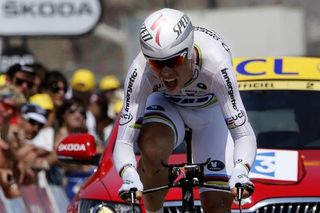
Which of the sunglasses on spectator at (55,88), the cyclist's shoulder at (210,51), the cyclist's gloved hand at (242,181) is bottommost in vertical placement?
the sunglasses on spectator at (55,88)

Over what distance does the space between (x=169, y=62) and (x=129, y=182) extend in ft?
2.23

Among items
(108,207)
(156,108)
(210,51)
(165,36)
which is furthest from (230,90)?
(108,207)

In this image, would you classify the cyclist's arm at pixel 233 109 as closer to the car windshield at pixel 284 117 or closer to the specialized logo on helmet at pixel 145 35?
the specialized logo on helmet at pixel 145 35

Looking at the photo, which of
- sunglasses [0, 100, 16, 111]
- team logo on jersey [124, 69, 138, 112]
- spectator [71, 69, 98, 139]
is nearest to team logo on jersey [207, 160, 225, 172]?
team logo on jersey [124, 69, 138, 112]

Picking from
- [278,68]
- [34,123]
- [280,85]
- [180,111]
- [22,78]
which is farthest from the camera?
[22,78]

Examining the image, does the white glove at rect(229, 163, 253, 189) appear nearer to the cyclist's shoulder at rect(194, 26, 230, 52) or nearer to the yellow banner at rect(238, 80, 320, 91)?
Result: the cyclist's shoulder at rect(194, 26, 230, 52)

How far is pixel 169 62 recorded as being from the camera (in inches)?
279

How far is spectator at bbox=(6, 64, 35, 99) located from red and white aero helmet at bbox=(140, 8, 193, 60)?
21.7 ft

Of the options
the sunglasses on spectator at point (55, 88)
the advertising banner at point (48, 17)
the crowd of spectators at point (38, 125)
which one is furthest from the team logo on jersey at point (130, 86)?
the advertising banner at point (48, 17)

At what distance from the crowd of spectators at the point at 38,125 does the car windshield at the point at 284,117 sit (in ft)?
9.69

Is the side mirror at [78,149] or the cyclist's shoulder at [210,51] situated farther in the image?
the side mirror at [78,149]

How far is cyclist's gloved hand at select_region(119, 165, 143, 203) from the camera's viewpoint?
23.4 ft

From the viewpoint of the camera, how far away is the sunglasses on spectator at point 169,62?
7059 mm

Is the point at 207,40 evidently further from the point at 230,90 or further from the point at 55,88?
the point at 55,88
